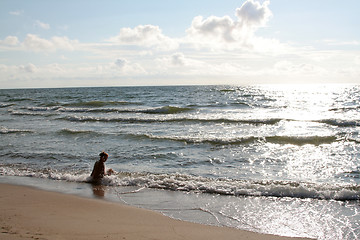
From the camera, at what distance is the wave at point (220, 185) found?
6867 millimetres

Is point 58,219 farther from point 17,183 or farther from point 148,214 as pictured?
point 17,183

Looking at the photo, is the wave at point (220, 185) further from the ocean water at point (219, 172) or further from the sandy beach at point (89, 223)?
the sandy beach at point (89, 223)

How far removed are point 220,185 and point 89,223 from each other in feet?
11.4

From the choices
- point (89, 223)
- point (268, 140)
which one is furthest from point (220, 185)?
point (268, 140)

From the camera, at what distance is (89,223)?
501 centimetres

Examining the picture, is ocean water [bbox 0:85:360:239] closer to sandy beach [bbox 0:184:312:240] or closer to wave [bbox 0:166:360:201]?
wave [bbox 0:166:360:201]

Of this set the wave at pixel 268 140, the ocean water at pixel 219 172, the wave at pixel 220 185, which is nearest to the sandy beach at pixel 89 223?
the ocean water at pixel 219 172

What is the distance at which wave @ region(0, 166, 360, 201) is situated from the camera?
22.5 feet

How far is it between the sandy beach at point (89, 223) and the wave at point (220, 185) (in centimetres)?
167

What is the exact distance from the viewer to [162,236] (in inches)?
181

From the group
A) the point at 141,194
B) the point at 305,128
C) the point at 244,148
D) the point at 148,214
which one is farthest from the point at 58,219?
the point at 305,128

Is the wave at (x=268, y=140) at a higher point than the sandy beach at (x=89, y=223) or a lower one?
higher

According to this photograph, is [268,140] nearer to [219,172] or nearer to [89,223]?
[219,172]

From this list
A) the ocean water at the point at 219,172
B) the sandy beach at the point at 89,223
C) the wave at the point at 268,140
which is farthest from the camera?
the wave at the point at 268,140
